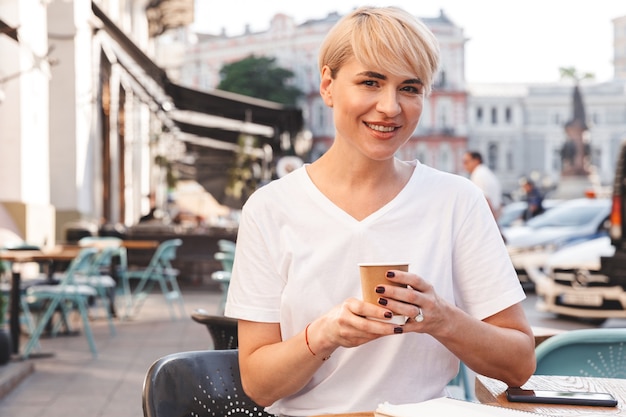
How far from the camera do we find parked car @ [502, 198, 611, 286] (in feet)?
48.1

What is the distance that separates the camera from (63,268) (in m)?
12.2

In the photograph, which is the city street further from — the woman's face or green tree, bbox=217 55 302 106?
green tree, bbox=217 55 302 106

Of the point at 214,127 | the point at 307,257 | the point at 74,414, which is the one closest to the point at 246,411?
the point at 307,257

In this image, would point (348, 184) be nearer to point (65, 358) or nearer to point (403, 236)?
point (403, 236)

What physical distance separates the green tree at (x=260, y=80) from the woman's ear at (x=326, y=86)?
224 feet

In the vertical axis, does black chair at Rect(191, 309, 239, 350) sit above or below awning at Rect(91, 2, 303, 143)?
below

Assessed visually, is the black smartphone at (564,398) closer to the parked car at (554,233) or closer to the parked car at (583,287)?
the parked car at (583,287)

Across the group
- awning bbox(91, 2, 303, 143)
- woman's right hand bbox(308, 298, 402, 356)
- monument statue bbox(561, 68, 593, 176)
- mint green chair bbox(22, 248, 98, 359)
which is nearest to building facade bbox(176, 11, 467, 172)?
monument statue bbox(561, 68, 593, 176)

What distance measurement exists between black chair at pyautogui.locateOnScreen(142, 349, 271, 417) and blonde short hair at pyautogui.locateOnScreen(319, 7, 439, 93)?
0.74 meters

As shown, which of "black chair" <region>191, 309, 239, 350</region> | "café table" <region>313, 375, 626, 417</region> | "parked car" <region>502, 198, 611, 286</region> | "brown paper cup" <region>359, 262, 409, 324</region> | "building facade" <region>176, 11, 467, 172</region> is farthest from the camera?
"building facade" <region>176, 11, 467, 172</region>

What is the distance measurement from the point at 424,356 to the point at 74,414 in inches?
174

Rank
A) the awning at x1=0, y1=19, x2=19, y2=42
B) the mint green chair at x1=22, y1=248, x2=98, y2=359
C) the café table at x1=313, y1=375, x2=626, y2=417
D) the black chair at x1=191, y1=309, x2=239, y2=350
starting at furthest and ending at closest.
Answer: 1. the awning at x1=0, y1=19, x2=19, y2=42
2. the mint green chair at x1=22, y1=248, x2=98, y2=359
3. the black chair at x1=191, y1=309, x2=239, y2=350
4. the café table at x1=313, y1=375, x2=626, y2=417

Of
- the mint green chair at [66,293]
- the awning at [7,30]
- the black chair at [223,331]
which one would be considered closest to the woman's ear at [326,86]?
the black chair at [223,331]

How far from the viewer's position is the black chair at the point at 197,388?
2.24 metres
